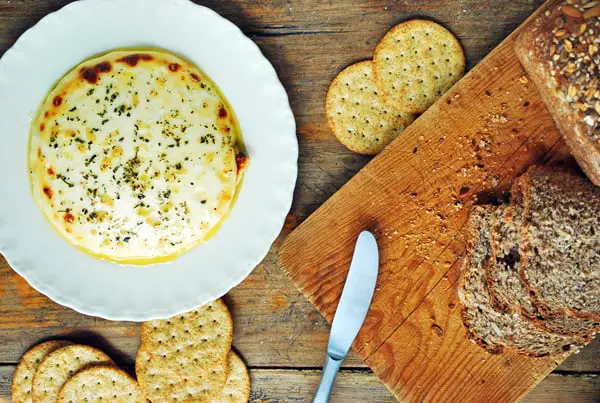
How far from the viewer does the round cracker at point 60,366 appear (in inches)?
102

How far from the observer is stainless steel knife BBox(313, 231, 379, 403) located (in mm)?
2432

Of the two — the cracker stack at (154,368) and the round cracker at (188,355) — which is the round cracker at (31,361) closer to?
the cracker stack at (154,368)

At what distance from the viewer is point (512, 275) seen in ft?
7.56

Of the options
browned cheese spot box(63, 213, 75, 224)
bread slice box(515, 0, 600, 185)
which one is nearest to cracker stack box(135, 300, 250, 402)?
browned cheese spot box(63, 213, 75, 224)

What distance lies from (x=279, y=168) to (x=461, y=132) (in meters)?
0.83

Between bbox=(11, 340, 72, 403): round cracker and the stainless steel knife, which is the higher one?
the stainless steel knife

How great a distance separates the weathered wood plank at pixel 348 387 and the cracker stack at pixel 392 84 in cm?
113

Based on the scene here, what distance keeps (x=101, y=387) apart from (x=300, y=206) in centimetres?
129

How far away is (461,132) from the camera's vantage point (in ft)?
7.98

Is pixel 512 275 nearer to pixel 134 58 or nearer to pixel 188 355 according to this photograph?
pixel 188 355

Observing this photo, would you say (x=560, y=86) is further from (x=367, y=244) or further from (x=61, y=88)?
(x=61, y=88)

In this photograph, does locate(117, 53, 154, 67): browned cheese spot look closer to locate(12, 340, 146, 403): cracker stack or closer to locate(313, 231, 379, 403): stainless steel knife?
locate(313, 231, 379, 403): stainless steel knife

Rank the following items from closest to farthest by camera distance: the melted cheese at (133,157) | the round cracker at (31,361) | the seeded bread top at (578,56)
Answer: the seeded bread top at (578,56) → the melted cheese at (133,157) → the round cracker at (31,361)

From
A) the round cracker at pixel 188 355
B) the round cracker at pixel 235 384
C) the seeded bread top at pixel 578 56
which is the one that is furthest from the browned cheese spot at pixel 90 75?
the seeded bread top at pixel 578 56
